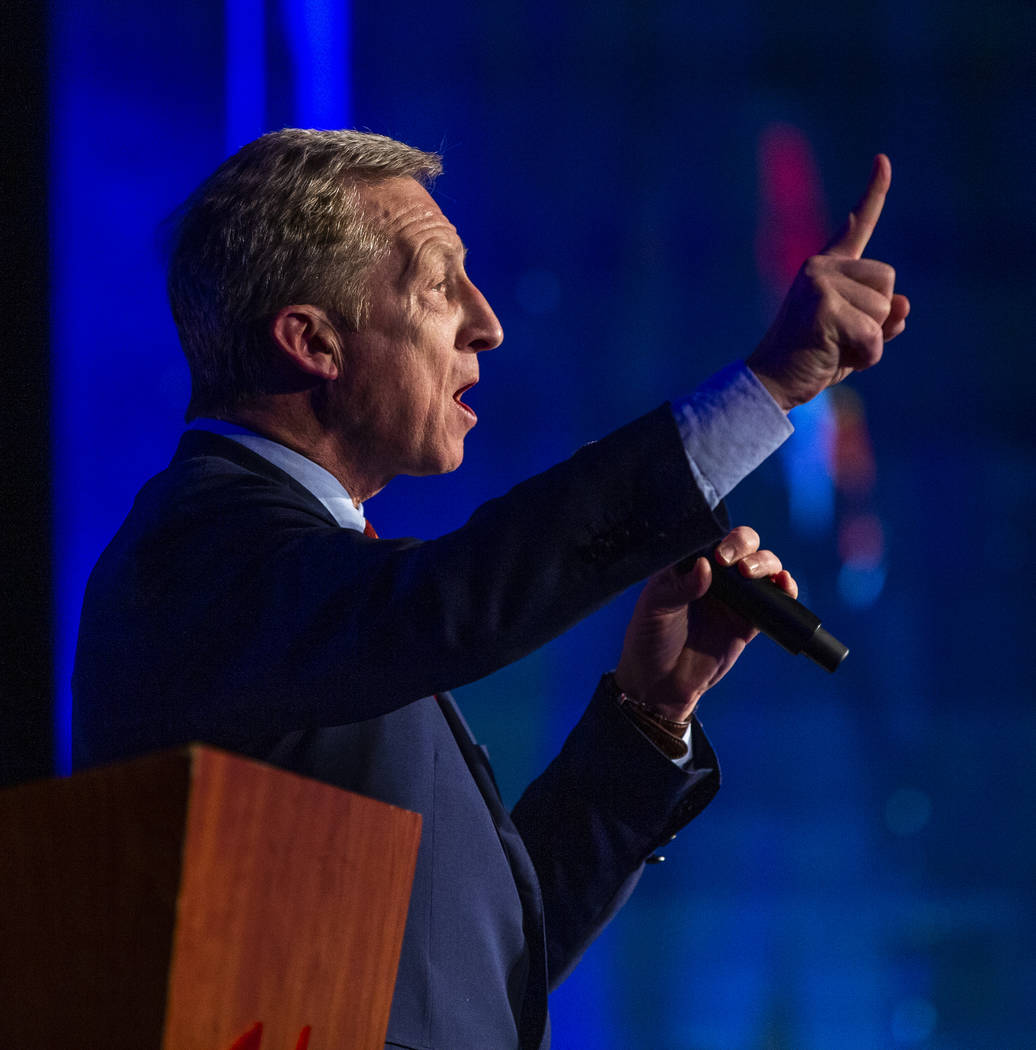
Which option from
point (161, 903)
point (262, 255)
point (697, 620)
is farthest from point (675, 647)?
point (161, 903)

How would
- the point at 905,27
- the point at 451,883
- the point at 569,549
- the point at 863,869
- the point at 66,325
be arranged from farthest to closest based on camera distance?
the point at 905,27 < the point at 863,869 < the point at 66,325 < the point at 451,883 < the point at 569,549

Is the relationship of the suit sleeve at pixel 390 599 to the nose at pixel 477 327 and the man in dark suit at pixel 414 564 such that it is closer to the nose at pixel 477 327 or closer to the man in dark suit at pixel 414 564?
the man in dark suit at pixel 414 564

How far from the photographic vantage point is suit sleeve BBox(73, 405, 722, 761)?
0.77 metres

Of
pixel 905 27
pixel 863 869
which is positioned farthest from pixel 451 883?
pixel 905 27

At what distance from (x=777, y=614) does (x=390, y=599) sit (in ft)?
1.72

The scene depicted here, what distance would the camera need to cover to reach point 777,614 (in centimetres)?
115

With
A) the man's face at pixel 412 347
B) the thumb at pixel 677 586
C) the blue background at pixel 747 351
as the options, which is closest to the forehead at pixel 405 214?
the man's face at pixel 412 347

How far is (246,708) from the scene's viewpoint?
81 cm

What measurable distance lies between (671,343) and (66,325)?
131 cm

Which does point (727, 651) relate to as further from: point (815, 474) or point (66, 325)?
point (66, 325)

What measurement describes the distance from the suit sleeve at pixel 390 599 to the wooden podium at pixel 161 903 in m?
0.27

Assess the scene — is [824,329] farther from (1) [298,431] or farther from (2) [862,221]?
(1) [298,431]

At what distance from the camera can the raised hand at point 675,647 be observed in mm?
1303

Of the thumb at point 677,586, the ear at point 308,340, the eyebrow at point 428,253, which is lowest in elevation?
the thumb at point 677,586
